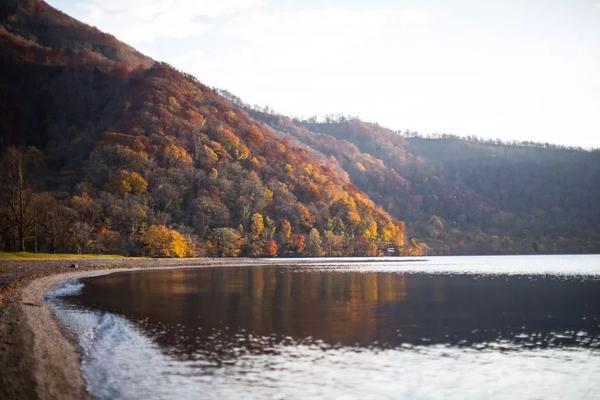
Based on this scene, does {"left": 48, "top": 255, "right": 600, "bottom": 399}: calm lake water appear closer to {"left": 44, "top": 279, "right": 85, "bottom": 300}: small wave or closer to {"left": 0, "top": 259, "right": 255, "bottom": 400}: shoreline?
{"left": 44, "top": 279, "right": 85, "bottom": 300}: small wave

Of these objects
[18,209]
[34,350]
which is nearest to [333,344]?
[34,350]

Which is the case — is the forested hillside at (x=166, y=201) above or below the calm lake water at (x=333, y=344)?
above

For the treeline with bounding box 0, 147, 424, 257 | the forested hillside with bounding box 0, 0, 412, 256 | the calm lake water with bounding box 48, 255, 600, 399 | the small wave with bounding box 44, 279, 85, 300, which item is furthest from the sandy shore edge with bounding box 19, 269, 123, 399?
the forested hillside with bounding box 0, 0, 412, 256

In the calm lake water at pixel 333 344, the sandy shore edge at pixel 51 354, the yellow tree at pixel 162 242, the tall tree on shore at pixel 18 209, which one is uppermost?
the tall tree on shore at pixel 18 209

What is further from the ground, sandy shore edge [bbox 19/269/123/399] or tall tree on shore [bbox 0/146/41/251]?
tall tree on shore [bbox 0/146/41/251]

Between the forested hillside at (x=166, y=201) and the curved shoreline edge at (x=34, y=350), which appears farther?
the forested hillside at (x=166, y=201)

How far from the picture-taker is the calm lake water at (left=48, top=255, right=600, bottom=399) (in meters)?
21.6

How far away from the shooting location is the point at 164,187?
15400 cm

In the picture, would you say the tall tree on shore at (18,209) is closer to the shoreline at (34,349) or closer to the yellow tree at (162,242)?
the yellow tree at (162,242)

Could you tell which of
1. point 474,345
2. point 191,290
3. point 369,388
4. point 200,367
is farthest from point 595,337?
point 191,290

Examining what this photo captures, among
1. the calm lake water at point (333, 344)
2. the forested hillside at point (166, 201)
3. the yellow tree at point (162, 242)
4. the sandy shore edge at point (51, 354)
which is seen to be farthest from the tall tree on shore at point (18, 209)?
the sandy shore edge at point (51, 354)

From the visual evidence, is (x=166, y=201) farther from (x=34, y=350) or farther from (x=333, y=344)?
(x=34, y=350)

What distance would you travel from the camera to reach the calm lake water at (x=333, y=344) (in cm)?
2164

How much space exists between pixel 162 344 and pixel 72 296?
24.2 meters
